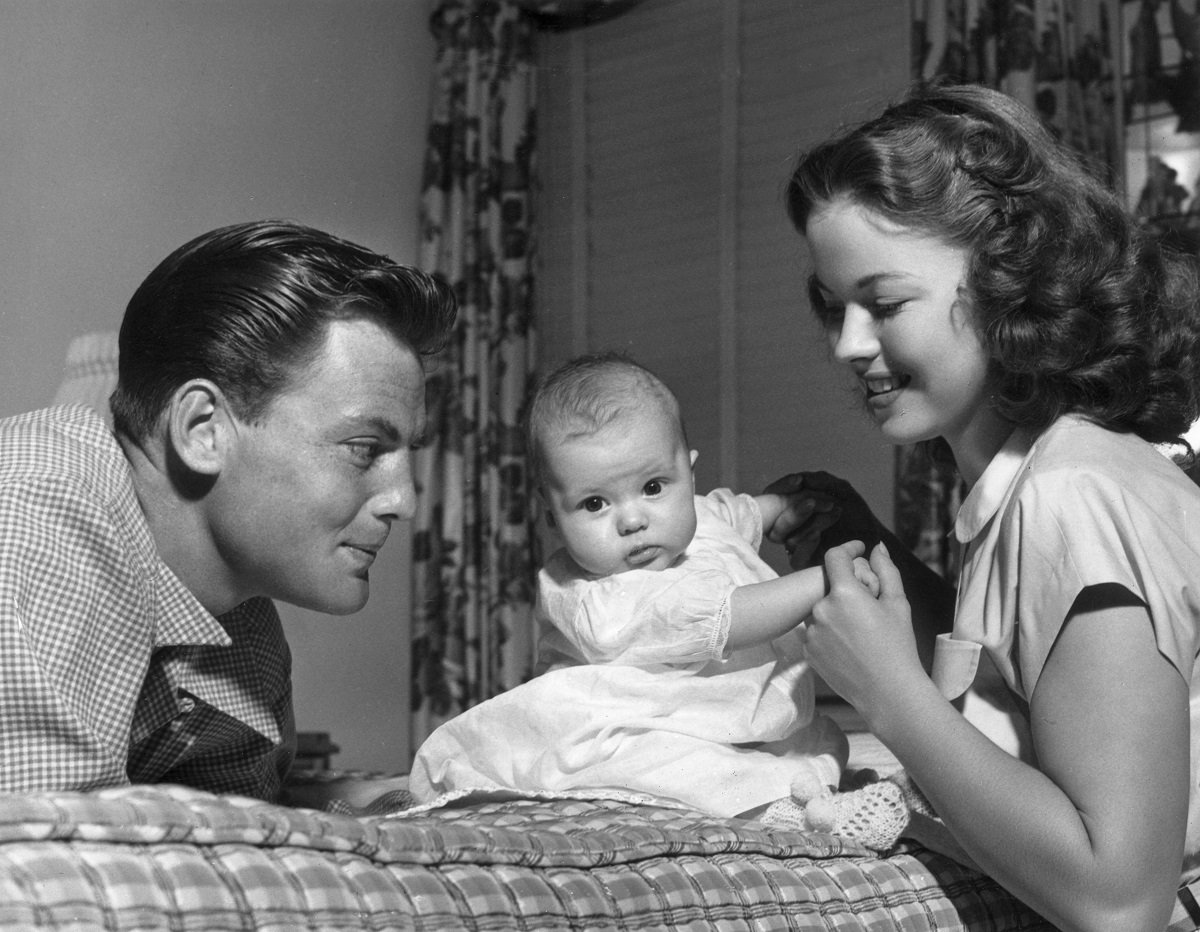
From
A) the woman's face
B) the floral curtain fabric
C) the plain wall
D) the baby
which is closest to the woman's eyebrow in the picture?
the woman's face

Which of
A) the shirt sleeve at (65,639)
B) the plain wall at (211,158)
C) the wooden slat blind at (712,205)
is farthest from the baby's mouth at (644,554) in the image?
the wooden slat blind at (712,205)

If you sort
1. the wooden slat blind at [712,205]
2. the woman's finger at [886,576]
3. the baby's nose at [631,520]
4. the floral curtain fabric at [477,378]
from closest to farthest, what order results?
the woman's finger at [886,576], the baby's nose at [631,520], the wooden slat blind at [712,205], the floral curtain fabric at [477,378]

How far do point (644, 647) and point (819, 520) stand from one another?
0.47 metres

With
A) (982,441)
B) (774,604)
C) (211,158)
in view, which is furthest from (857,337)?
(211,158)

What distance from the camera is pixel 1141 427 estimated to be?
5.08 ft

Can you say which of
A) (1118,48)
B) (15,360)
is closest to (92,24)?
(15,360)

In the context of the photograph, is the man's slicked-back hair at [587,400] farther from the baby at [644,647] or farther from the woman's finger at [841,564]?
the woman's finger at [841,564]

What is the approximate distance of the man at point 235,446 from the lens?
1.50 m

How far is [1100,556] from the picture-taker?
1.27 meters

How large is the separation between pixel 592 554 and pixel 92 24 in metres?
3.41

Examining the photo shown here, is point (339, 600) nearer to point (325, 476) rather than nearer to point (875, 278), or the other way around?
point (325, 476)

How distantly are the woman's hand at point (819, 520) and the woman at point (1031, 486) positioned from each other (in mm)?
249

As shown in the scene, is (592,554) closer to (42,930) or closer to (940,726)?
(940,726)

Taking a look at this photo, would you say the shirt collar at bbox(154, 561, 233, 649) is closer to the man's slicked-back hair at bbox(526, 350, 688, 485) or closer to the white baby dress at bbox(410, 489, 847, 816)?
the white baby dress at bbox(410, 489, 847, 816)
